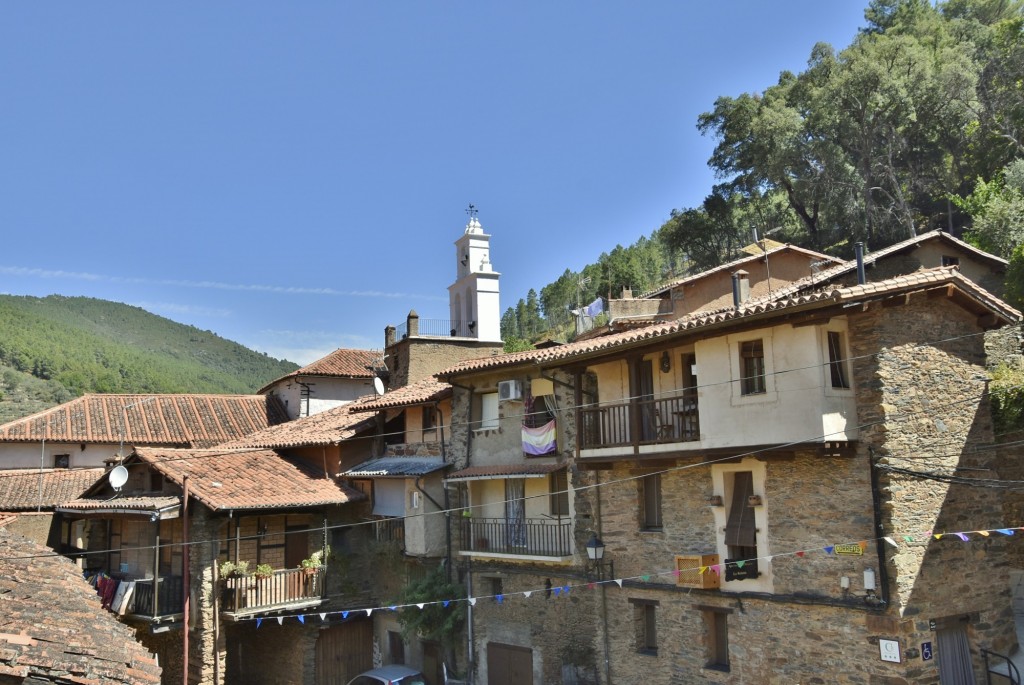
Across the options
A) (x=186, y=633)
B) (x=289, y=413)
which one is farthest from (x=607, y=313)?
(x=186, y=633)

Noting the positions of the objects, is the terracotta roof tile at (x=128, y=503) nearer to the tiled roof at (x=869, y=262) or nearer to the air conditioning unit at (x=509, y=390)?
the air conditioning unit at (x=509, y=390)

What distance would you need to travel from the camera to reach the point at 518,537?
23.1 m

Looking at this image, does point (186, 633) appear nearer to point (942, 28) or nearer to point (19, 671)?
point (19, 671)

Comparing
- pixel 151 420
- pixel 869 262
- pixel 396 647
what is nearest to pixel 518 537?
pixel 396 647

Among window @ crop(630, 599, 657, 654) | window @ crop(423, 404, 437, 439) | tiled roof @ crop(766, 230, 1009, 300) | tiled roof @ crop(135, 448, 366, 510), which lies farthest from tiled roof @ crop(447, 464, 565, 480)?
tiled roof @ crop(766, 230, 1009, 300)

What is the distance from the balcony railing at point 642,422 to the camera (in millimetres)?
18516

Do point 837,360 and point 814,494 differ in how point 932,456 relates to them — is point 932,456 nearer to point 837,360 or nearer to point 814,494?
point 814,494

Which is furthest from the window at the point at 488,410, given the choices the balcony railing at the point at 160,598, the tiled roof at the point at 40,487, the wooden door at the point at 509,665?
the tiled roof at the point at 40,487

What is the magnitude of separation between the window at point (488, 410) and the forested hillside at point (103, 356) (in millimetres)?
57175

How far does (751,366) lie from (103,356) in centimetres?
10461

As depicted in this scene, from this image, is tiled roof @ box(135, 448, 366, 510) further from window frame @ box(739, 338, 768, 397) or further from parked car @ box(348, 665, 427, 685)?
window frame @ box(739, 338, 768, 397)

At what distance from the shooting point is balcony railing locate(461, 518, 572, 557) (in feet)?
71.3

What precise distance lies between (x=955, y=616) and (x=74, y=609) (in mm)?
18166

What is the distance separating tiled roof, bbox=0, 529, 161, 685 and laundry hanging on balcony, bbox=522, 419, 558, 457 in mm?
10120
